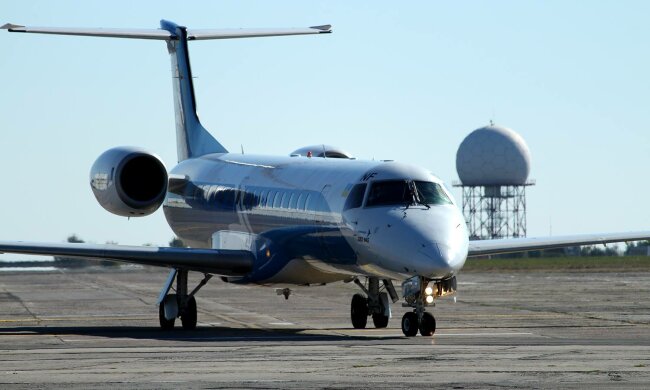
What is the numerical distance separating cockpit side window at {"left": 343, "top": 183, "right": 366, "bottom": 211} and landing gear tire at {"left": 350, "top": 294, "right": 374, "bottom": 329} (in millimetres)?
3329

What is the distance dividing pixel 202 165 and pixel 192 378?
1700 centimetres

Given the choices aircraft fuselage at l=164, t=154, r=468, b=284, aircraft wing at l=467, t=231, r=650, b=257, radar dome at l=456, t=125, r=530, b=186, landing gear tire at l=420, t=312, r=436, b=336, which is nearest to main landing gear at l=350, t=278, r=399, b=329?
aircraft fuselage at l=164, t=154, r=468, b=284

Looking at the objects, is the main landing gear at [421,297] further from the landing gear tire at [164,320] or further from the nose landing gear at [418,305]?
the landing gear tire at [164,320]

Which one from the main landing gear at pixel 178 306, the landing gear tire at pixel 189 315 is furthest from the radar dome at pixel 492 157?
the landing gear tire at pixel 189 315

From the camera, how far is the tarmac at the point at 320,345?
1439 cm

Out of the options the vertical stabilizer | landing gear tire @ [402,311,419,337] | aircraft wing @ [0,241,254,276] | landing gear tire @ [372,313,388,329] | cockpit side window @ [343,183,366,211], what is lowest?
landing gear tire @ [372,313,388,329]

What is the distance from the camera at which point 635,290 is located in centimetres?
4075

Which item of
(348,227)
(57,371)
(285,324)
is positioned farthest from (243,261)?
(57,371)

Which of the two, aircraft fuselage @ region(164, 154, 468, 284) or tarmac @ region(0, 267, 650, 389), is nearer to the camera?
tarmac @ region(0, 267, 650, 389)

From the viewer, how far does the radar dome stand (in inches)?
3812

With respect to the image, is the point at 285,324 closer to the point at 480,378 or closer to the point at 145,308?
the point at 145,308

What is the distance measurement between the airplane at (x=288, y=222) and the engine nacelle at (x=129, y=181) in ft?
0.08

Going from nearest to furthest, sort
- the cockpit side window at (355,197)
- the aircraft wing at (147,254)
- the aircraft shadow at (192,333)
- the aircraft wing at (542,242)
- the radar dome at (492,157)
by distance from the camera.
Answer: the aircraft shadow at (192,333)
the cockpit side window at (355,197)
the aircraft wing at (147,254)
the aircraft wing at (542,242)
the radar dome at (492,157)

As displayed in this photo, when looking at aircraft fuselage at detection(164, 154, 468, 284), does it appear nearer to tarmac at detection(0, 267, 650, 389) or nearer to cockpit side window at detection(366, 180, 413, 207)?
cockpit side window at detection(366, 180, 413, 207)
